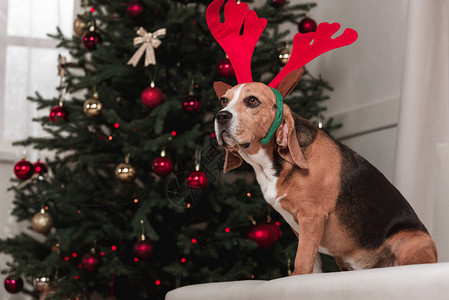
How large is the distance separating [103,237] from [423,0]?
4.92 ft

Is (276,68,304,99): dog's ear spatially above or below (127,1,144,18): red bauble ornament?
above

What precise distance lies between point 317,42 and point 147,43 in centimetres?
111

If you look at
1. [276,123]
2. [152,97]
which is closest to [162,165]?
[152,97]

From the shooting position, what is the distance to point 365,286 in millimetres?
823

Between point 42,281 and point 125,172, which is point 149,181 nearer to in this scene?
point 125,172

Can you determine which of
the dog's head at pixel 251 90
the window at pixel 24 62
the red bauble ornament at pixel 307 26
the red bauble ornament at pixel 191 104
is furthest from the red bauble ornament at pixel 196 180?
the window at pixel 24 62

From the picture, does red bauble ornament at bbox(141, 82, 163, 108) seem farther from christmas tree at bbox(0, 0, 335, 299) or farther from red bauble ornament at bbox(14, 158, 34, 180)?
red bauble ornament at bbox(14, 158, 34, 180)

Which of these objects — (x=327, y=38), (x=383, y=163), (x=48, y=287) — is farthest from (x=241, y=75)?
(x=48, y=287)

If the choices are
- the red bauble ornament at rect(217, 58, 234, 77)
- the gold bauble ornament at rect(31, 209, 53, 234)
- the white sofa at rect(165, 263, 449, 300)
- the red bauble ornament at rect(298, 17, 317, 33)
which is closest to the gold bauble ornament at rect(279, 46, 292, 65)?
the red bauble ornament at rect(298, 17, 317, 33)

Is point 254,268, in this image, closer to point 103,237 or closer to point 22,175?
point 103,237

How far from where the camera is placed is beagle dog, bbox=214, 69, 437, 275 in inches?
46.9

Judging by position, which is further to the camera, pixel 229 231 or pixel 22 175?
pixel 22 175

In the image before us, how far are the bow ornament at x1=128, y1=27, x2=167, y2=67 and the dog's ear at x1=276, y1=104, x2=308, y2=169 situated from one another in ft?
3.68

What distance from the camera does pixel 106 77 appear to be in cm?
236
